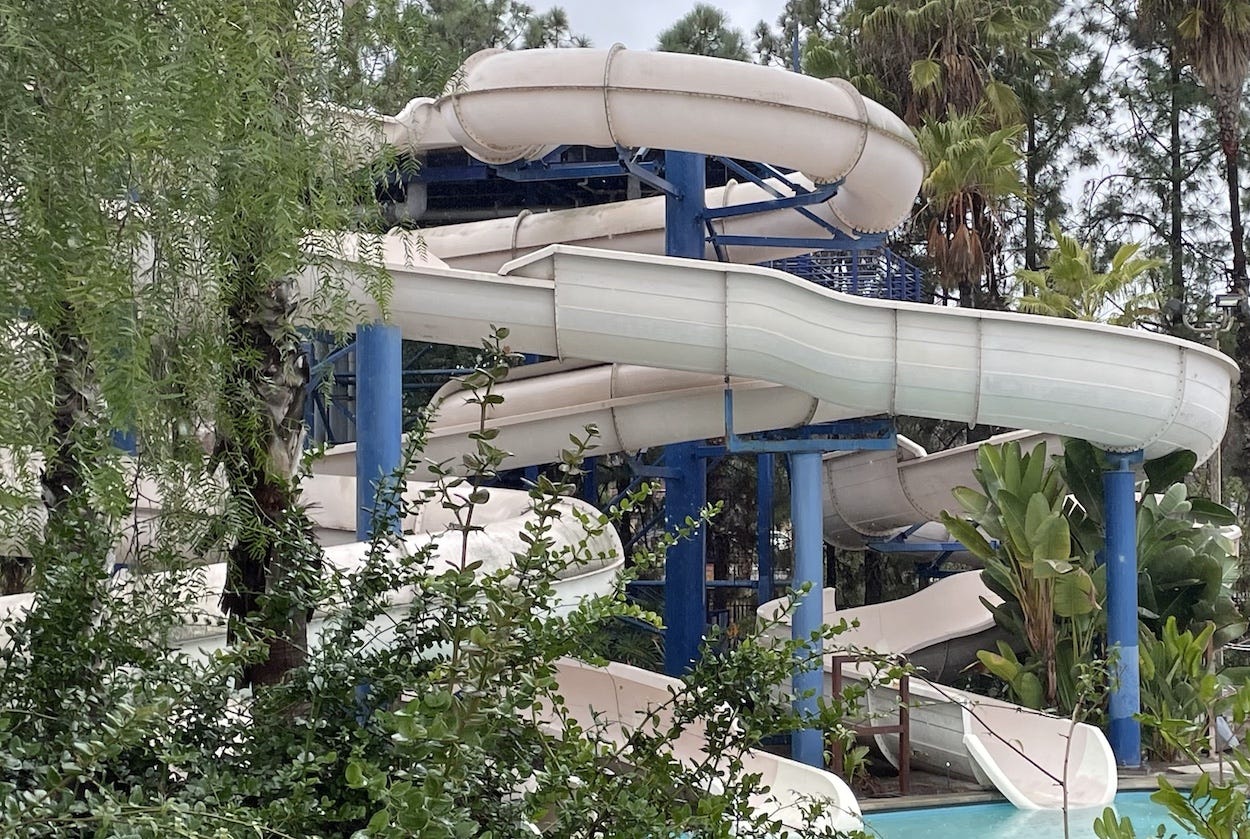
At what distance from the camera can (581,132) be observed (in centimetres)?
966

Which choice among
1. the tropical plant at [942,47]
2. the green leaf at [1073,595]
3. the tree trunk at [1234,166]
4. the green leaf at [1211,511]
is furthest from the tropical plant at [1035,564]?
the tree trunk at [1234,166]

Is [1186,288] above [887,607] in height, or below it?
above

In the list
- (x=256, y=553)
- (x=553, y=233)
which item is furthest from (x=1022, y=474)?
(x=256, y=553)

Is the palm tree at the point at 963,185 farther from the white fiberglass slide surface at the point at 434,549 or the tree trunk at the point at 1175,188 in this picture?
the white fiberglass slide surface at the point at 434,549

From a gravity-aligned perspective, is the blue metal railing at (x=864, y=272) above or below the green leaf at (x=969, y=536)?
above

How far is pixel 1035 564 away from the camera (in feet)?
32.5

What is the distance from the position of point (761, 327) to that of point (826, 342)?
469 mm

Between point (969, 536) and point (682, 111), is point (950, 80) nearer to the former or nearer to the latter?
point (969, 536)

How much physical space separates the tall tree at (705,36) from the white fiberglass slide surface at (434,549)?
1253cm

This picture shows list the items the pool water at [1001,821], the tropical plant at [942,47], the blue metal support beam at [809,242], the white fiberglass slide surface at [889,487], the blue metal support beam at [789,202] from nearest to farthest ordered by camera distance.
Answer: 1. the pool water at [1001,821]
2. the blue metal support beam at [789,202]
3. the blue metal support beam at [809,242]
4. the white fiberglass slide surface at [889,487]
5. the tropical plant at [942,47]

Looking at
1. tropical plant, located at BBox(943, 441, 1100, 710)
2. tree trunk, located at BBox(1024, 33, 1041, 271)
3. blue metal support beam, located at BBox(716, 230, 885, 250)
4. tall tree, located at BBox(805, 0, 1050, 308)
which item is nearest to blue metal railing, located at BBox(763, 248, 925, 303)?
blue metal support beam, located at BBox(716, 230, 885, 250)

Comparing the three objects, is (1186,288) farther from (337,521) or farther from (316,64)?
(316,64)

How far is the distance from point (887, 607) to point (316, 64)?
11585 mm

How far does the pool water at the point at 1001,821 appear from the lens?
326 inches
